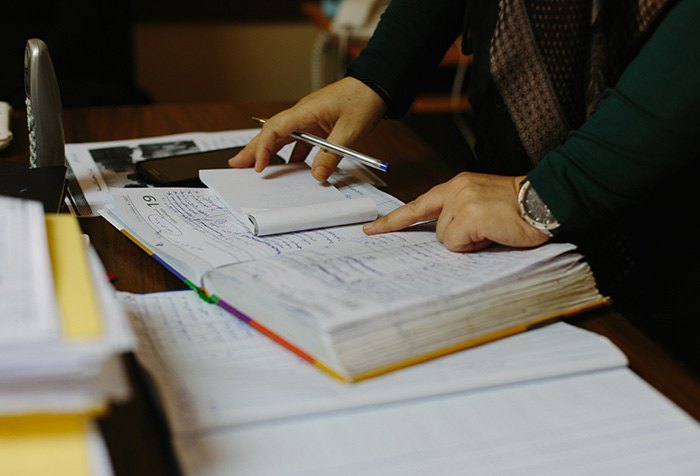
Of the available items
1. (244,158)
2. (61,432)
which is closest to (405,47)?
(244,158)

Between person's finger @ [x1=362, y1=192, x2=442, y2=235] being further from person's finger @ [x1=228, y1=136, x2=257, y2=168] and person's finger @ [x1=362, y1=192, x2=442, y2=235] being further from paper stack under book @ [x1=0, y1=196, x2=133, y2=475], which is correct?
paper stack under book @ [x1=0, y1=196, x2=133, y2=475]

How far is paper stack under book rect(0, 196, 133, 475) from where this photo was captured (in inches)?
11.8

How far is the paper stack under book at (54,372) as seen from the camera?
0.30 metres

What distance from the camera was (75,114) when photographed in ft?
3.45

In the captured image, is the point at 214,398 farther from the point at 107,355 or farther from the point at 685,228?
the point at 685,228

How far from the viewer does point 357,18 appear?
2293 millimetres

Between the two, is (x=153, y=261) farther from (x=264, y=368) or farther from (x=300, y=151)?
(x=300, y=151)

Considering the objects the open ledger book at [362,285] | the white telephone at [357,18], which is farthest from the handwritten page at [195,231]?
the white telephone at [357,18]

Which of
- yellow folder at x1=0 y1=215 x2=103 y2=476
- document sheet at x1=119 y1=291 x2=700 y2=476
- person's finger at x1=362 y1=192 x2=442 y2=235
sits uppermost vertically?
yellow folder at x1=0 y1=215 x2=103 y2=476

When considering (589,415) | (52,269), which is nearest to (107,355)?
(52,269)

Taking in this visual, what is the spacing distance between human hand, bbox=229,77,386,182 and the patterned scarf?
186 mm

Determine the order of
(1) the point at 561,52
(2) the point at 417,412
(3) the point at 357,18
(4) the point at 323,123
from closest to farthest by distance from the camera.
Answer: (2) the point at 417,412, (1) the point at 561,52, (4) the point at 323,123, (3) the point at 357,18

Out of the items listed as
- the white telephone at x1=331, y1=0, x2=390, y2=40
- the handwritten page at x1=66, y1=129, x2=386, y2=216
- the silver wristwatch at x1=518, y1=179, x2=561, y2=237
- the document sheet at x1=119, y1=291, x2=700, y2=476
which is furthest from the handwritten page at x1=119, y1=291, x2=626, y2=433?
the white telephone at x1=331, y1=0, x2=390, y2=40

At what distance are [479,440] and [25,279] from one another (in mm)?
279
